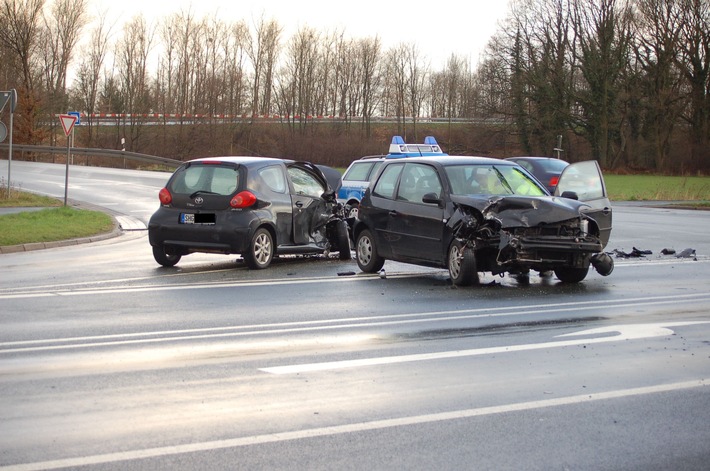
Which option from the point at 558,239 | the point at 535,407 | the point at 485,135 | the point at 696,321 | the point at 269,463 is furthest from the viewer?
the point at 485,135

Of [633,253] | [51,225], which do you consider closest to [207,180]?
[633,253]

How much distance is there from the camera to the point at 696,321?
9977 millimetres

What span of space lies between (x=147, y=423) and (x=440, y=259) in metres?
7.74

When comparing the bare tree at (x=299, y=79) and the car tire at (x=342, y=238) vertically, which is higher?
the bare tree at (x=299, y=79)

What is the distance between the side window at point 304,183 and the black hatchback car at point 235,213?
50mm

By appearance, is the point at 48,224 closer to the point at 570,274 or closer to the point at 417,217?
the point at 417,217

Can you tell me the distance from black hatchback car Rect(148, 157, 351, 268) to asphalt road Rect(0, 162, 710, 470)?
3.92 ft

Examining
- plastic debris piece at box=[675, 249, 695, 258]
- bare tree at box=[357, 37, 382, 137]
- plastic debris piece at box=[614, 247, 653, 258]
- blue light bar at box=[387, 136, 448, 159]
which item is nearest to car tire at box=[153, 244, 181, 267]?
plastic debris piece at box=[614, 247, 653, 258]

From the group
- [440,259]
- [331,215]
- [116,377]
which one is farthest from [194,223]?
[116,377]

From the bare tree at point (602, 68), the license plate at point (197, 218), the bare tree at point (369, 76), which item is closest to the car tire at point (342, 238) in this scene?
the license plate at point (197, 218)

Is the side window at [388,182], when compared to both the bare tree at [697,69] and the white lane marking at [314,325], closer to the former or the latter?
the white lane marking at [314,325]

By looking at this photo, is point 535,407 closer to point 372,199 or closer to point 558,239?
point 558,239

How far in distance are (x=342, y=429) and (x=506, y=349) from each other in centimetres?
287

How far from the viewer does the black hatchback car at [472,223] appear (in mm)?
12445
